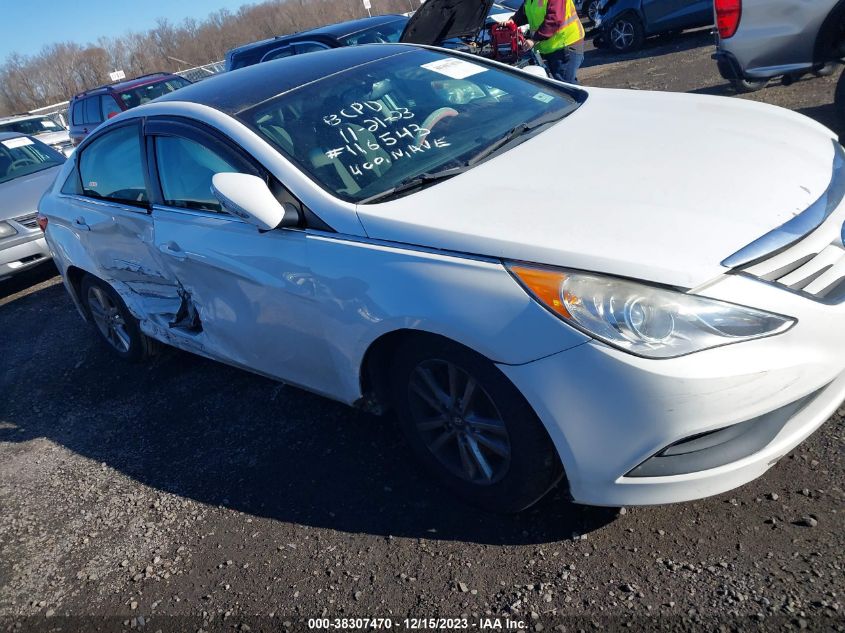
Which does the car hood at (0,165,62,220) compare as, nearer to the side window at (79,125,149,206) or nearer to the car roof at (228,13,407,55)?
the side window at (79,125,149,206)

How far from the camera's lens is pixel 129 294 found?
4.32m

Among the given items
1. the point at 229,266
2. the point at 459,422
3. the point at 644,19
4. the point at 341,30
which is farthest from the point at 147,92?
the point at 459,422

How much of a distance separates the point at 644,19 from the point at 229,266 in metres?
11.7

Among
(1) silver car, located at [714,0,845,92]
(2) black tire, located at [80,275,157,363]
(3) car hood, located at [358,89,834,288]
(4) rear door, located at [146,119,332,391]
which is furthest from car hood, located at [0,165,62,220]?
Answer: (1) silver car, located at [714,0,845,92]

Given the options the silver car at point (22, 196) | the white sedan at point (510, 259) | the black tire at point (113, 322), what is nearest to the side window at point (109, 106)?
the silver car at point (22, 196)

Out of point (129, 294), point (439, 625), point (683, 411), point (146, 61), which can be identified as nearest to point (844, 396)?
point (683, 411)

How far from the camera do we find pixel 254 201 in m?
2.80

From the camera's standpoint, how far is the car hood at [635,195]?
7.22ft

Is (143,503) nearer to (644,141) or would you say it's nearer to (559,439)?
(559,439)

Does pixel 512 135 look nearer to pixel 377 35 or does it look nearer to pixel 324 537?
pixel 324 537

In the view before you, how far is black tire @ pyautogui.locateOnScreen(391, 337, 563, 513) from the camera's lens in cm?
238

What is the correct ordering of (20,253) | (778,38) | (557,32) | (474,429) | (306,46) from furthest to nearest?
1. (306,46)
2. (557,32)
3. (20,253)
4. (778,38)
5. (474,429)

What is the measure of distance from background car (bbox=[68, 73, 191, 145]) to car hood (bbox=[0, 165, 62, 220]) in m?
4.27

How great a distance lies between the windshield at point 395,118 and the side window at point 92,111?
421 inches
